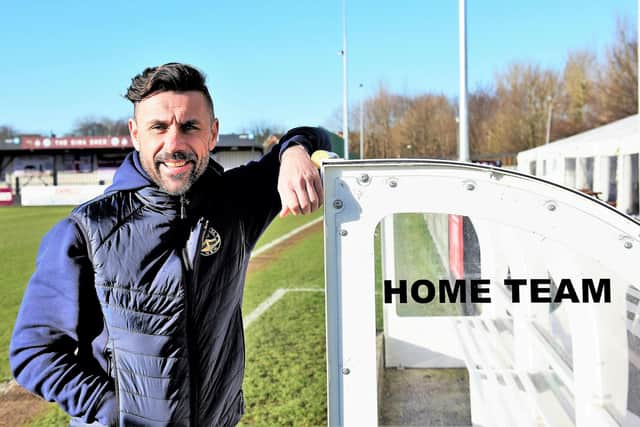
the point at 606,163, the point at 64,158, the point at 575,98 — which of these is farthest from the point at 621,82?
the point at 64,158

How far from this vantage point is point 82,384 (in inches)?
65.8

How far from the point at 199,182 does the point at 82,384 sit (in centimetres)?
70

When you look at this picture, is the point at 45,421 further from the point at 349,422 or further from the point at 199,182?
the point at 349,422

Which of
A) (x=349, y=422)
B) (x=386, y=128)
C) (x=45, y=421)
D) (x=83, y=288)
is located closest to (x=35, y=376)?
(x=83, y=288)

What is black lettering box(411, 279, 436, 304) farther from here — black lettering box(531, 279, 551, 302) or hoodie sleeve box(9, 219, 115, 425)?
hoodie sleeve box(9, 219, 115, 425)

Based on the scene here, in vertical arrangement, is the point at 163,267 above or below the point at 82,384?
above

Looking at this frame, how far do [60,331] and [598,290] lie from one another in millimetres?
1512

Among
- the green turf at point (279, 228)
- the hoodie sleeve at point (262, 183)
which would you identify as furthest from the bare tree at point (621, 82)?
the hoodie sleeve at point (262, 183)

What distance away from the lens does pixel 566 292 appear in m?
1.52

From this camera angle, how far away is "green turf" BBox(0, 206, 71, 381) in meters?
6.52

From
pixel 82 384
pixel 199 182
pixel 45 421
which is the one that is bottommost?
pixel 45 421

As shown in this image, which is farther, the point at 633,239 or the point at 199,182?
the point at 199,182

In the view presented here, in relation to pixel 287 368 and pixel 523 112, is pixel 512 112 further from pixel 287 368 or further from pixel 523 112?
pixel 287 368

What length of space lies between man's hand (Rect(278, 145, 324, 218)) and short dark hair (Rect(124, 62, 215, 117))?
0.41 meters
